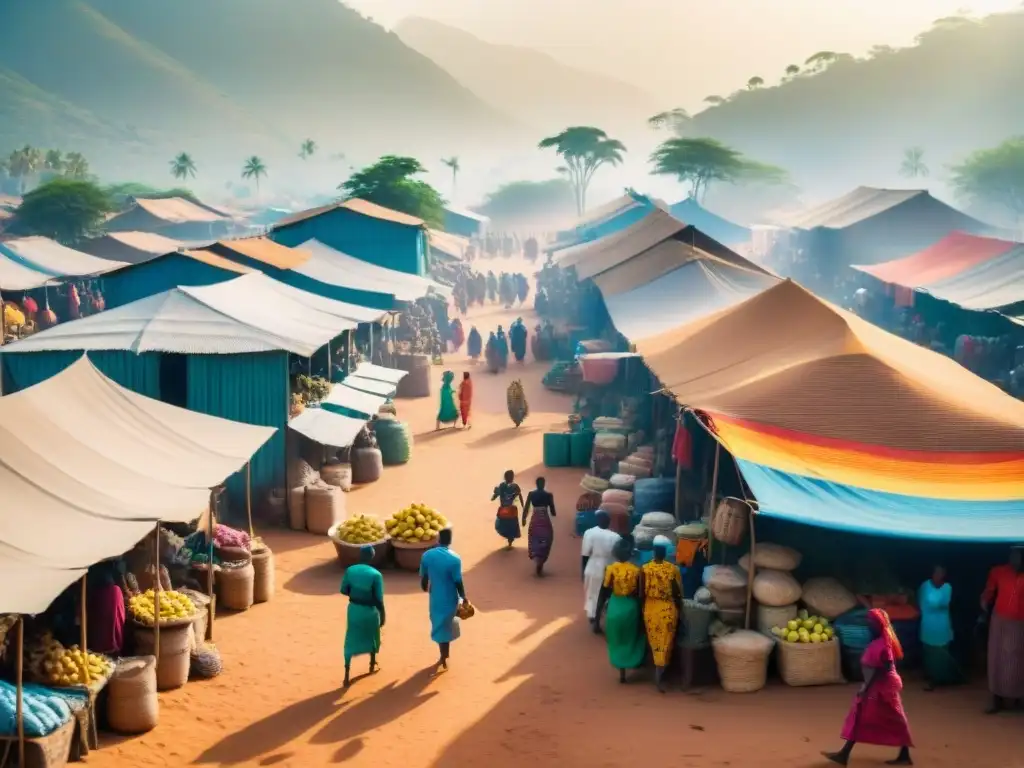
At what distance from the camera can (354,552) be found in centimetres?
1323

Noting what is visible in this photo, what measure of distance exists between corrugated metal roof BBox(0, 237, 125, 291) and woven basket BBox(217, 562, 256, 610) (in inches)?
828

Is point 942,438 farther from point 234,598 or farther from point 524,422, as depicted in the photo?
point 524,422

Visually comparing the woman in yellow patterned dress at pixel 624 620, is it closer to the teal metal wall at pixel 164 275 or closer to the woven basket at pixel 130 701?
the woven basket at pixel 130 701

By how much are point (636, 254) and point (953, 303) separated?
7213 mm

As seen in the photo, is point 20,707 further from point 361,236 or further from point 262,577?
point 361,236

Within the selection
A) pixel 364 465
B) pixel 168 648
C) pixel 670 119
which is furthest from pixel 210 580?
pixel 670 119

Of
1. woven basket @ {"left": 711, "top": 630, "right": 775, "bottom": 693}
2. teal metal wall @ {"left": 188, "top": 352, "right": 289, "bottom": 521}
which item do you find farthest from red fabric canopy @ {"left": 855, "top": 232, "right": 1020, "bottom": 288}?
woven basket @ {"left": 711, "top": 630, "right": 775, "bottom": 693}

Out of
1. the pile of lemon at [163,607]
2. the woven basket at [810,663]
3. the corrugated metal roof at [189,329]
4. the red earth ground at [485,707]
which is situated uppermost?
the corrugated metal roof at [189,329]

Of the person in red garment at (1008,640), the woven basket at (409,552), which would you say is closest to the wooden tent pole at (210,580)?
the woven basket at (409,552)

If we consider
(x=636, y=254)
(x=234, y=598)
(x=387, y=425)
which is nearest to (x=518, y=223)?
(x=636, y=254)

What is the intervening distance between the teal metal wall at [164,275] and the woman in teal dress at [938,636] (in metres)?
17.8

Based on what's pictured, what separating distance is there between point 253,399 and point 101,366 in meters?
2.19

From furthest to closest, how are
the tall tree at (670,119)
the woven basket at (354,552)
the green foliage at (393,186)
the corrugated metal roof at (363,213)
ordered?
the tall tree at (670,119) < the green foliage at (393,186) < the corrugated metal roof at (363,213) < the woven basket at (354,552)

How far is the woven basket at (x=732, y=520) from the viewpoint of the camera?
10070mm
